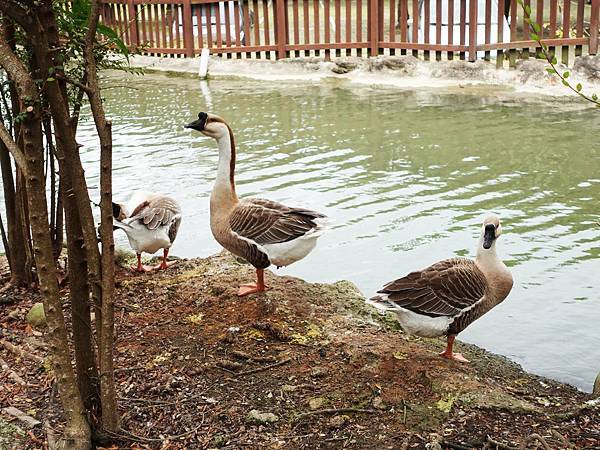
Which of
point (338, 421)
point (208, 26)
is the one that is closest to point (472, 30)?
point (208, 26)

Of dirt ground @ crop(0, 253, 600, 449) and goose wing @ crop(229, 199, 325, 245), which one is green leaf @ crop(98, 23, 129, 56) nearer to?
dirt ground @ crop(0, 253, 600, 449)

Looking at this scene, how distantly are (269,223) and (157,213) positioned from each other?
1139 millimetres

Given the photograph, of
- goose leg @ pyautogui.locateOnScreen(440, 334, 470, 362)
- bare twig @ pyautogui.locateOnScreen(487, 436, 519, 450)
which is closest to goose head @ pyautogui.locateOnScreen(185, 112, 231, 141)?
goose leg @ pyautogui.locateOnScreen(440, 334, 470, 362)

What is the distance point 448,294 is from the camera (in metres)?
4.48

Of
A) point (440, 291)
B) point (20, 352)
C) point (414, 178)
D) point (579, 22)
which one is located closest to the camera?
→ point (20, 352)

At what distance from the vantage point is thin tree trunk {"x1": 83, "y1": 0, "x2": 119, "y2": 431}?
298 cm

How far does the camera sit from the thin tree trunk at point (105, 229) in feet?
9.77

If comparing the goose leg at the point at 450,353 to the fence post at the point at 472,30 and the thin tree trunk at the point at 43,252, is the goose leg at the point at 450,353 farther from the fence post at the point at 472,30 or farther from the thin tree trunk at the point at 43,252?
the fence post at the point at 472,30

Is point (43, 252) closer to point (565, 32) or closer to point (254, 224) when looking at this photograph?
point (254, 224)

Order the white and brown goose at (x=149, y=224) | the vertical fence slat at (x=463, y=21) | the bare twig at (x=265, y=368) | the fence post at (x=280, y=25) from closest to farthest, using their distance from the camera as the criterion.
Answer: the bare twig at (x=265, y=368), the white and brown goose at (x=149, y=224), the vertical fence slat at (x=463, y=21), the fence post at (x=280, y=25)

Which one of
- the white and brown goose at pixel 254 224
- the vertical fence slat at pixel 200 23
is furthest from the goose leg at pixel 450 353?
the vertical fence slat at pixel 200 23

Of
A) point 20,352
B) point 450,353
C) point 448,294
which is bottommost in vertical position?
point 450,353

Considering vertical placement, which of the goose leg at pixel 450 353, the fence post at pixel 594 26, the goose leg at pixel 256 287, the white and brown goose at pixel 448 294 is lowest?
the goose leg at pixel 450 353

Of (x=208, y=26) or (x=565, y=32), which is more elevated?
(x=208, y=26)
